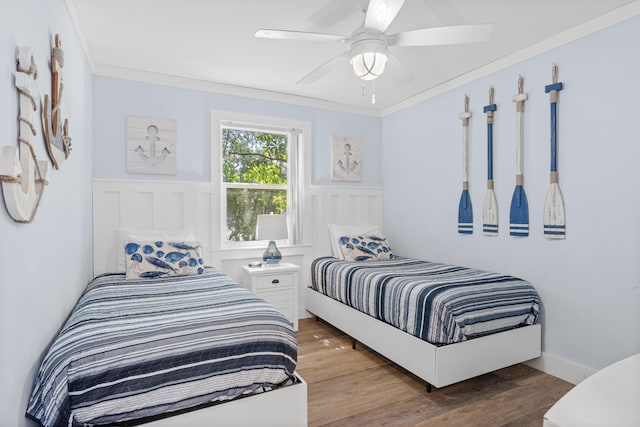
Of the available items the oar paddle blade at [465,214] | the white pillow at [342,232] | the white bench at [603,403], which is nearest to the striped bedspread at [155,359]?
the white bench at [603,403]

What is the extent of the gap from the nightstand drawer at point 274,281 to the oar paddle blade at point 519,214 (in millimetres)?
1968

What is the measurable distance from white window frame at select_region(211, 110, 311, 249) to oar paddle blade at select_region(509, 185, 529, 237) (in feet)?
6.62

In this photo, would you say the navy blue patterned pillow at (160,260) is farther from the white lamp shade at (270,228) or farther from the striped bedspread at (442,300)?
the striped bedspread at (442,300)

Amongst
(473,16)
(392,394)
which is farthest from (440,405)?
(473,16)

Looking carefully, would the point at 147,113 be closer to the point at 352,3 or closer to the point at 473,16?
the point at 352,3

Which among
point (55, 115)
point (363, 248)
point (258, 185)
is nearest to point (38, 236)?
point (55, 115)

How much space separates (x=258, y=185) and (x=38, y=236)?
240cm

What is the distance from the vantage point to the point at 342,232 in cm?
388

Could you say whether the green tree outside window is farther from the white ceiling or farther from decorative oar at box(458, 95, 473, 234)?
decorative oar at box(458, 95, 473, 234)

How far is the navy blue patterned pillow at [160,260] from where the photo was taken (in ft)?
8.79

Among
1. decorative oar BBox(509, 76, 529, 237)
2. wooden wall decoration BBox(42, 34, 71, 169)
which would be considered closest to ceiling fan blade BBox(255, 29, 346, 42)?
wooden wall decoration BBox(42, 34, 71, 169)

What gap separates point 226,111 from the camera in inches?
139

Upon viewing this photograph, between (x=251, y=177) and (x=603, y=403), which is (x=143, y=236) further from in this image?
(x=603, y=403)

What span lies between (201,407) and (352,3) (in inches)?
90.0
